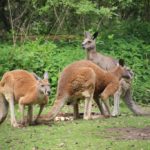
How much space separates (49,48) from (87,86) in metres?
4.99

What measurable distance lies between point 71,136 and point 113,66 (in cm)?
481

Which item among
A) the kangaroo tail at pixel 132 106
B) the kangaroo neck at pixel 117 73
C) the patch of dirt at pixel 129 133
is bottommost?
the kangaroo tail at pixel 132 106

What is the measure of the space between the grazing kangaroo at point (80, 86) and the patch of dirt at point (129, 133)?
136cm

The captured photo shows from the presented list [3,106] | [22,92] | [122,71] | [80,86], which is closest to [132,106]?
[122,71]

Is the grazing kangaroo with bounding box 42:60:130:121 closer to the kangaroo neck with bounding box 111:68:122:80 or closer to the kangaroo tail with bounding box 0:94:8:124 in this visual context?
the kangaroo neck with bounding box 111:68:122:80

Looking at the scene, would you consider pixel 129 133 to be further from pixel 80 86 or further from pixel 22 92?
pixel 22 92

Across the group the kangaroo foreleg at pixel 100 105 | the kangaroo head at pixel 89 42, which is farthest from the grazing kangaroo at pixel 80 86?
the kangaroo head at pixel 89 42

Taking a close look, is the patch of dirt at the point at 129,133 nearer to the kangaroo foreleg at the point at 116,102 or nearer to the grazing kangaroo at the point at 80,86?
the grazing kangaroo at the point at 80,86

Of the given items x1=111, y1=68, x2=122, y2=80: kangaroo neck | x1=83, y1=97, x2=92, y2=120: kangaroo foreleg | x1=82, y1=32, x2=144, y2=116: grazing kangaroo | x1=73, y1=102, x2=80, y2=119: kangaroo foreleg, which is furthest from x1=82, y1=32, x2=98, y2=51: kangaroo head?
x1=83, y1=97, x2=92, y2=120: kangaroo foreleg

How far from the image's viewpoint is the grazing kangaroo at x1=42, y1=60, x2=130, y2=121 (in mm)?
11445

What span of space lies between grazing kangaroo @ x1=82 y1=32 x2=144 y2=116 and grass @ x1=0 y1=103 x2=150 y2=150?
38.4 inches

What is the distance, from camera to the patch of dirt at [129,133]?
9.53 metres

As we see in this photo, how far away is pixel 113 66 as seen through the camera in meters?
14.2

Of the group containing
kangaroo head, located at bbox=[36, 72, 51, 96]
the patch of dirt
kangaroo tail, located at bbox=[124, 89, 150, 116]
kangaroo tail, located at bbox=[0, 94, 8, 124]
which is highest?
kangaroo head, located at bbox=[36, 72, 51, 96]
